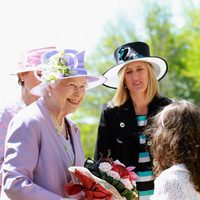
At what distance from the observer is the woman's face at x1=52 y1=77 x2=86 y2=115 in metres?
3.96

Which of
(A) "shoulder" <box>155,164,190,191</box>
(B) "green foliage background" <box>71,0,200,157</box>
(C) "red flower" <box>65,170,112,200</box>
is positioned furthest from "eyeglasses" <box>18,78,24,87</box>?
(B) "green foliage background" <box>71,0,200,157</box>

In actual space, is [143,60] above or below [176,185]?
above

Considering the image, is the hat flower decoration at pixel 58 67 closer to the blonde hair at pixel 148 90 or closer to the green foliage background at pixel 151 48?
the blonde hair at pixel 148 90

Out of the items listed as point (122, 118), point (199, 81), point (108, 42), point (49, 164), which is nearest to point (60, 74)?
point (49, 164)

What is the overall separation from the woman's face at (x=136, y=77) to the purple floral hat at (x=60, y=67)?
1.25 meters

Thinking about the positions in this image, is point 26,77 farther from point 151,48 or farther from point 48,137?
point 151,48

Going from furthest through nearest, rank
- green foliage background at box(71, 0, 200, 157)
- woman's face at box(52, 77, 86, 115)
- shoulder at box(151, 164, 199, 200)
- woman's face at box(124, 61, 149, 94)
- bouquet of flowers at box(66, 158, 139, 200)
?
green foliage background at box(71, 0, 200, 157) → woman's face at box(124, 61, 149, 94) → woman's face at box(52, 77, 86, 115) → bouquet of flowers at box(66, 158, 139, 200) → shoulder at box(151, 164, 199, 200)

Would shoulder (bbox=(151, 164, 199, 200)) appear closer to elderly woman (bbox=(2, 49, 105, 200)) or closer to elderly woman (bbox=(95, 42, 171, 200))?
elderly woman (bbox=(2, 49, 105, 200))

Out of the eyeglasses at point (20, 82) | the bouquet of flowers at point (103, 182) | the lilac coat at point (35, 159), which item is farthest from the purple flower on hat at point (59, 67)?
the eyeglasses at point (20, 82)

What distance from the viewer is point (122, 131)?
5.44 metres

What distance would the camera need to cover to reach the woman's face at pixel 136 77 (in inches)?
213

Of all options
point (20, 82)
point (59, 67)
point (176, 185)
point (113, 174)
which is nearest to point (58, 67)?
point (59, 67)

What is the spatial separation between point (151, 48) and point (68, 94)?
2767cm

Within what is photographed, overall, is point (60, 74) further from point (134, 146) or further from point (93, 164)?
point (134, 146)
